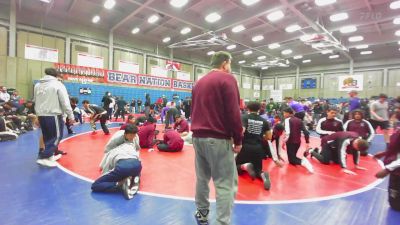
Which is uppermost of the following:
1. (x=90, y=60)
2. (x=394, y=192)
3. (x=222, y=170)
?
(x=90, y=60)

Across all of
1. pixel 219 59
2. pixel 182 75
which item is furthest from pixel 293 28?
pixel 219 59

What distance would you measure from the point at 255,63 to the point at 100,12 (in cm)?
1702

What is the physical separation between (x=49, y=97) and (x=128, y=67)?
55.2 ft

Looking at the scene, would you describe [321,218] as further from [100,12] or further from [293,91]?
[293,91]

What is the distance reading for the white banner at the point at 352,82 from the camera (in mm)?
21516

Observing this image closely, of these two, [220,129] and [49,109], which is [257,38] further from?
[220,129]

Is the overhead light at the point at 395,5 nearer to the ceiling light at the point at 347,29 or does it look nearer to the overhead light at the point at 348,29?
the overhead light at the point at 348,29

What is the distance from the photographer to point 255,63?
26766 mm

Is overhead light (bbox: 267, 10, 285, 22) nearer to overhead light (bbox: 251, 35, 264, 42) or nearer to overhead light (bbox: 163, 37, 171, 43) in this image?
overhead light (bbox: 251, 35, 264, 42)

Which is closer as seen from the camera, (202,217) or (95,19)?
(202,217)

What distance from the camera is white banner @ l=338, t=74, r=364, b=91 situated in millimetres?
21516

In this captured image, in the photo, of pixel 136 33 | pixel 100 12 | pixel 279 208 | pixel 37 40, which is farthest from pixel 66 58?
pixel 279 208

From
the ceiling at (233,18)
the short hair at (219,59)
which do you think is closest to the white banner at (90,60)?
the ceiling at (233,18)

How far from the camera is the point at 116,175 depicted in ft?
10.6
